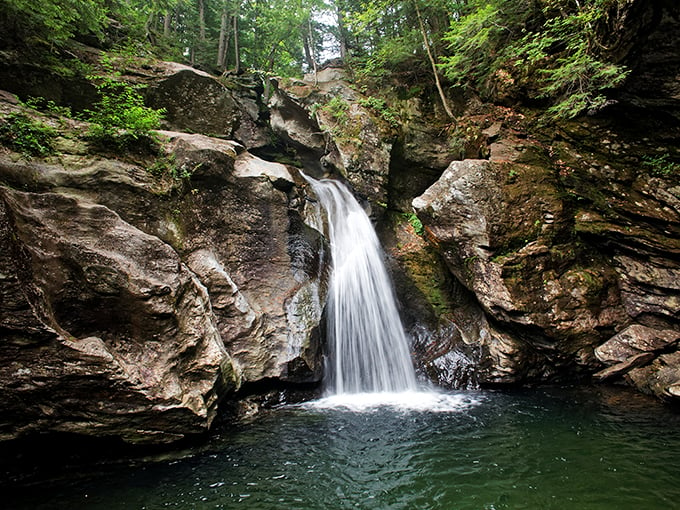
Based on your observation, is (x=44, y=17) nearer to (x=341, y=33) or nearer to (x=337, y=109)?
(x=337, y=109)

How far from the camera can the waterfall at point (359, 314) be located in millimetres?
8328

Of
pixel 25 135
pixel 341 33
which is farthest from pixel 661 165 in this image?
pixel 341 33

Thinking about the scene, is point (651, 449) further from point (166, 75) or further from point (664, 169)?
point (166, 75)

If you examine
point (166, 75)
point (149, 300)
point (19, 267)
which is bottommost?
point (149, 300)

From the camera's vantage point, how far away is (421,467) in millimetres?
4434

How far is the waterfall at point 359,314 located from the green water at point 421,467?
2085mm

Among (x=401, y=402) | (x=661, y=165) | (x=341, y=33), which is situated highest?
(x=341, y=33)

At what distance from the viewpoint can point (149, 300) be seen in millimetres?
5070

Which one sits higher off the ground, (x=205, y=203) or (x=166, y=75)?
(x=166, y=75)

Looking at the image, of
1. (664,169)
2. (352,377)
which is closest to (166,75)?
(352,377)

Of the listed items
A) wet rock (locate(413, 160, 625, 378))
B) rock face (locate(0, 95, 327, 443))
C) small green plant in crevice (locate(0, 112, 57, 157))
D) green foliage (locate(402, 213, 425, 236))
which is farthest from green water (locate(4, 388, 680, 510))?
green foliage (locate(402, 213, 425, 236))

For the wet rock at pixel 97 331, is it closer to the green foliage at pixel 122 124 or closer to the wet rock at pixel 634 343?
the green foliage at pixel 122 124

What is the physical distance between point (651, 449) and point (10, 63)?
14298 mm

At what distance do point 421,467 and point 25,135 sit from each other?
865 centimetres
